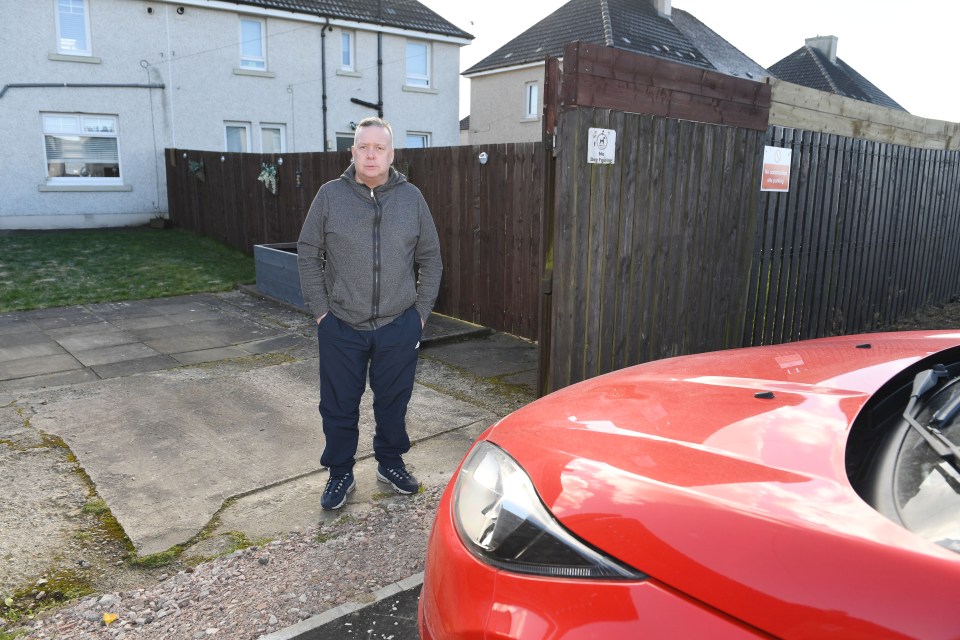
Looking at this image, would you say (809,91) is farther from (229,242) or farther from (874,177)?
(229,242)

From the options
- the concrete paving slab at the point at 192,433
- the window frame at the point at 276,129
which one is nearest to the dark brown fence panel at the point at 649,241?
the concrete paving slab at the point at 192,433

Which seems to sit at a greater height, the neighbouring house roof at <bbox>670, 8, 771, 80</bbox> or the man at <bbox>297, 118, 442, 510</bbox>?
the neighbouring house roof at <bbox>670, 8, 771, 80</bbox>

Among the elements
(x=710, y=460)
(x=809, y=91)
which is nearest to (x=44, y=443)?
(x=710, y=460)

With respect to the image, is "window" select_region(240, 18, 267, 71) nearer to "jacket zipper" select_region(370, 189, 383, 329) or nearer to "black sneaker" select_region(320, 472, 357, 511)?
"jacket zipper" select_region(370, 189, 383, 329)

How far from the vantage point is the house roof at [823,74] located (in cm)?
2984

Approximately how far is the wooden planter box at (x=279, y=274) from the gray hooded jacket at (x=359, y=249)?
5019mm

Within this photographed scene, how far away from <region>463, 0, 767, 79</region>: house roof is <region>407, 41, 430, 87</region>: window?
470 centimetres

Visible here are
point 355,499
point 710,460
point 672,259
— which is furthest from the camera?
point 672,259

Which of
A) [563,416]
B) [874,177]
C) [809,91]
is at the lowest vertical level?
[563,416]

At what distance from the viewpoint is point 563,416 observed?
193 centimetres

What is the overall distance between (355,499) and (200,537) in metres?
0.78

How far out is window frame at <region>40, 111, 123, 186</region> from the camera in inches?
604

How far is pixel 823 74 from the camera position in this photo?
98.1 ft

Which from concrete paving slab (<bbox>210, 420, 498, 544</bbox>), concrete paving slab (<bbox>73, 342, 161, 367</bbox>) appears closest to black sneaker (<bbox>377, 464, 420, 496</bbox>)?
concrete paving slab (<bbox>210, 420, 498, 544</bbox>)
